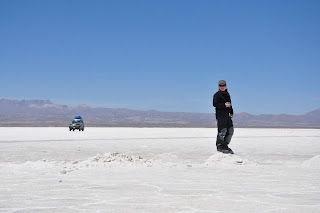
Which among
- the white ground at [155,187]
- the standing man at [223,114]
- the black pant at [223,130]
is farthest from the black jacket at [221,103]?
the white ground at [155,187]

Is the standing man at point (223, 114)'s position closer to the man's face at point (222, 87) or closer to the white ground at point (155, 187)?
the man's face at point (222, 87)

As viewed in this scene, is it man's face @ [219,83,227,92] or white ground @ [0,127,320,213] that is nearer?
white ground @ [0,127,320,213]

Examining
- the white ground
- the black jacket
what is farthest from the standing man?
the white ground

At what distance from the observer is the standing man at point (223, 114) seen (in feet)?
32.7

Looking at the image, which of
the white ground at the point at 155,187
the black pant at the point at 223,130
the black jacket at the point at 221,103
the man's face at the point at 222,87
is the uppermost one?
the man's face at the point at 222,87

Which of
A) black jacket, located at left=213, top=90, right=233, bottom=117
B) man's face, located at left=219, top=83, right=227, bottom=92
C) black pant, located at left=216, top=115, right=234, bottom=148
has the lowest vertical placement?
black pant, located at left=216, top=115, right=234, bottom=148

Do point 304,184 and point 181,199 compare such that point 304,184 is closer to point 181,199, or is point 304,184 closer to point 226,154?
point 181,199

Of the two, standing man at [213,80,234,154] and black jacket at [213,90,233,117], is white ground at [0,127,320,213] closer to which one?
standing man at [213,80,234,154]

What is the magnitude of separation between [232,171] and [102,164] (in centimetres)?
268

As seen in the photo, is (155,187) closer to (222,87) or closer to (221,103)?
(221,103)

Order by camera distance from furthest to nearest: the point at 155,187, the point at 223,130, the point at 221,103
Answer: the point at 221,103 < the point at 223,130 < the point at 155,187

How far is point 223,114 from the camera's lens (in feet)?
33.0

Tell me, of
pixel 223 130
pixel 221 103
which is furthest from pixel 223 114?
pixel 223 130

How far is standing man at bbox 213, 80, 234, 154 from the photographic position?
9.98 meters
